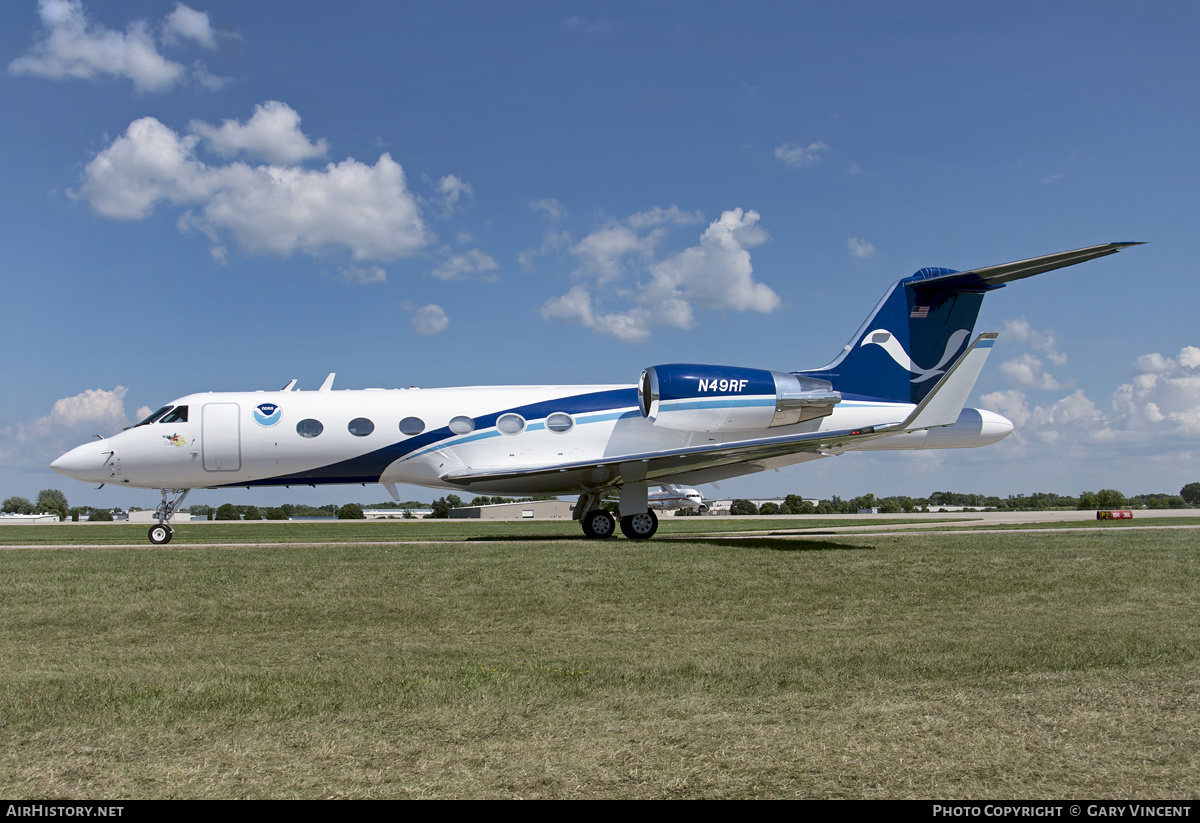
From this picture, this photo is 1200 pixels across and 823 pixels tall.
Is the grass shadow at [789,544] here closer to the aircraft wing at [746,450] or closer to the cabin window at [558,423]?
the aircraft wing at [746,450]

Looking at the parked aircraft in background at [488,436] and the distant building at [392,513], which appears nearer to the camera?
the parked aircraft in background at [488,436]

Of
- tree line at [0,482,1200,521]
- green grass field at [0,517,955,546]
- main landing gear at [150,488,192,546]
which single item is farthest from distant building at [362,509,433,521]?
main landing gear at [150,488,192,546]

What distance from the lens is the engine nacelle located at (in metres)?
19.2

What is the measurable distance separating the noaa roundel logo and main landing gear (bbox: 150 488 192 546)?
2.61 metres

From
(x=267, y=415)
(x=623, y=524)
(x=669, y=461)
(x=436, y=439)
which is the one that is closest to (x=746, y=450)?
(x=669, y=461)

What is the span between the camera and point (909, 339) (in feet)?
70.5

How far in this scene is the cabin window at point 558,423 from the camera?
1950 cm

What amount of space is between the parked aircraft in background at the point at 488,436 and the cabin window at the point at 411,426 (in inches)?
0.9

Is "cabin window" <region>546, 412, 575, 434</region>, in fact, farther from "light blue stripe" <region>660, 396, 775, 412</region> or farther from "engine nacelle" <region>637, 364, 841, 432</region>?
"light blue stripe" <region>660, 396, 775, 412</region>

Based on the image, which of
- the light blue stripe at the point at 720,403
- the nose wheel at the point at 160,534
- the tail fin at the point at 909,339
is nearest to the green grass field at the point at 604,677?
the light blue stripe at the point at 720,403

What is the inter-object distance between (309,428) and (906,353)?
1479cm
